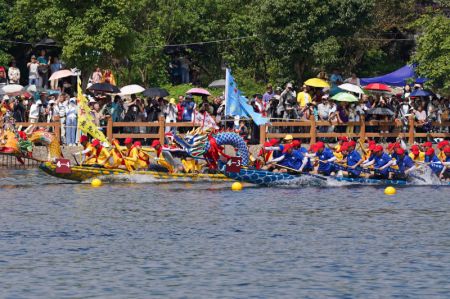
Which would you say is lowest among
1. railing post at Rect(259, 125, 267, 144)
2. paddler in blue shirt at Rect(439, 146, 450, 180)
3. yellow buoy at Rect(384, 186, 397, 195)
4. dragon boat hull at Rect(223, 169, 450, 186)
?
yellow buoy at Rect(384, 186, 397, 195)

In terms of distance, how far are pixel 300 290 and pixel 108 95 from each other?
24895 mm

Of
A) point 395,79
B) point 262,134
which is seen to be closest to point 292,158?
point 262,134

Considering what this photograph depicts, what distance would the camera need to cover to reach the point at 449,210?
3556 centimetres

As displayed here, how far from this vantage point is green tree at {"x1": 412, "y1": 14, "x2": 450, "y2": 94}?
49.8 meters

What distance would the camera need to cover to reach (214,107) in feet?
158

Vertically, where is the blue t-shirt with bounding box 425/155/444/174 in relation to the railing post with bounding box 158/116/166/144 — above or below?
below

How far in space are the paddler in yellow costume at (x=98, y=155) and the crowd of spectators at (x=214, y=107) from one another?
15.7 feet

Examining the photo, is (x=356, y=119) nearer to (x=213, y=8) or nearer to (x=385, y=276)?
(x=213, y=8)

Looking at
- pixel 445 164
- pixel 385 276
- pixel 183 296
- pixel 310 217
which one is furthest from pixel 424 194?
pixel 183 296

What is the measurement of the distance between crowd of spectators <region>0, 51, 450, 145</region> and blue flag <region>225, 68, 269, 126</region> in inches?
105

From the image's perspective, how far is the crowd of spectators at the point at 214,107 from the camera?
4550cm

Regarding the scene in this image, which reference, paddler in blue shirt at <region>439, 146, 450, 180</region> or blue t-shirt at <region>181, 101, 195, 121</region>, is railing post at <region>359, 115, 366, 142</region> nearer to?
blue t-shirt at <region>181, 101, 195, 121</region>

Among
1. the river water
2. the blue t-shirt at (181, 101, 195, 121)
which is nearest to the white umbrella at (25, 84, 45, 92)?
the blue t-shirt at (181, 101, 195, 121)

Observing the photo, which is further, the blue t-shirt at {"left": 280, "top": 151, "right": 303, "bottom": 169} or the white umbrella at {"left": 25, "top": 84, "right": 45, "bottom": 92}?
the white umbrella at {"left": 25, "top": 84, "right": 45, "bottom": 92}
